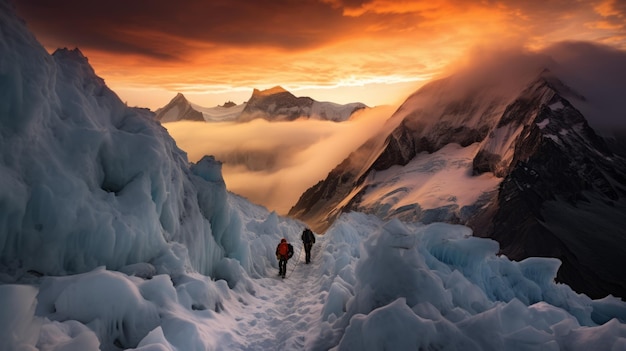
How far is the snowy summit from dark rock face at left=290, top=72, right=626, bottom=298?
5732cm

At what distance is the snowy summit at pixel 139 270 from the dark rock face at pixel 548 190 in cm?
5732

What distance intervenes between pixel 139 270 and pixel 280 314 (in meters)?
4.97

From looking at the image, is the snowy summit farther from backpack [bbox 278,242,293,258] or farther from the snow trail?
backpack [bbox 278,242,293,258]

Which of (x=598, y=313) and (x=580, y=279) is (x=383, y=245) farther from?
(x=580, y=279)

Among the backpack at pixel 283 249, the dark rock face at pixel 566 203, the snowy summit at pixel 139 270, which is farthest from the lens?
the dark rock face at pixel 566 203

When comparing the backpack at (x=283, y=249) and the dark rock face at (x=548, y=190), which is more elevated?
the backpack at (x=283, y=249)

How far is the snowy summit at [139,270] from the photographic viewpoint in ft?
23.6

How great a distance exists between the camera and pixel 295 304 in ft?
45.4

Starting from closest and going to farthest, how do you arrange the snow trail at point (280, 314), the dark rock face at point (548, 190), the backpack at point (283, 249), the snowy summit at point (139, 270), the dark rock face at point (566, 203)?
the snowy summit at point (139, 270) → the snow trail at point (280, 314) → the backpack at point (283, 249) → the dark rock face at point (566, 203) → the dark rock face at point (548, 190)

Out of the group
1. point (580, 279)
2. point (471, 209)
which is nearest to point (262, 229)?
point (580, 279)

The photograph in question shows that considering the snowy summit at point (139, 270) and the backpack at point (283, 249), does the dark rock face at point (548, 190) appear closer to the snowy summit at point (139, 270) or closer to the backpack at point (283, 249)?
the backpack at point (283, 249)

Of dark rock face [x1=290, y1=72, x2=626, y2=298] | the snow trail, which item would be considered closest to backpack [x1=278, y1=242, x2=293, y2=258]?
the snow trail

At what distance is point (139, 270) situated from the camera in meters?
10.0

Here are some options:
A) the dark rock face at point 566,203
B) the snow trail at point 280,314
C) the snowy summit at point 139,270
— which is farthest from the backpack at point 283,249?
the dark rock face at point 566,203
